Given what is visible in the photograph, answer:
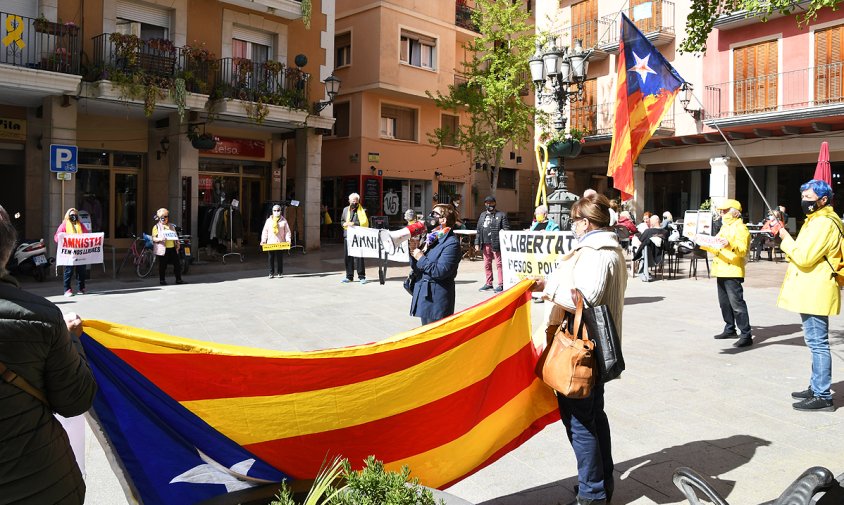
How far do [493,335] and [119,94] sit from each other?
1649 centimetres

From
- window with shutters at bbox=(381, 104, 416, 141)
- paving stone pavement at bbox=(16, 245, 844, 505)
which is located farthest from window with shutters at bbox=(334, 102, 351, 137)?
paving stone pavement at bbox=(16, 245, 844, 505)

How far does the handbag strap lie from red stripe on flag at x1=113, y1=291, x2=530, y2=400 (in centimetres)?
60

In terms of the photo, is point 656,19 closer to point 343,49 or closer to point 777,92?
point 777,92

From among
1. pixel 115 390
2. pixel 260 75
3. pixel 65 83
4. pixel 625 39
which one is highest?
pixel 260 75

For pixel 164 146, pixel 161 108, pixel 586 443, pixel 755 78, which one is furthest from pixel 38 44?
pixel 755 78

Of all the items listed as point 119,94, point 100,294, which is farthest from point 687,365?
point 119,94

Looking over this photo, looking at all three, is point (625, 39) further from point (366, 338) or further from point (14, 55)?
point (14, 55)

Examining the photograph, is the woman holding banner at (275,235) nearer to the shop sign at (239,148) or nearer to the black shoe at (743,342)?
the shop sign at (239,148)

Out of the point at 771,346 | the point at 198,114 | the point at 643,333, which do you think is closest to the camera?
the point at 771,346

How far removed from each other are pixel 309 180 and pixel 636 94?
53.3ft

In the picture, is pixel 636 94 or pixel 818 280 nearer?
pixel 818 280

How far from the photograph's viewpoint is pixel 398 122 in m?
31.1

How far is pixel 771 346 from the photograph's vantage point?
841 cm

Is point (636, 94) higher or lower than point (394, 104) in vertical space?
lower
